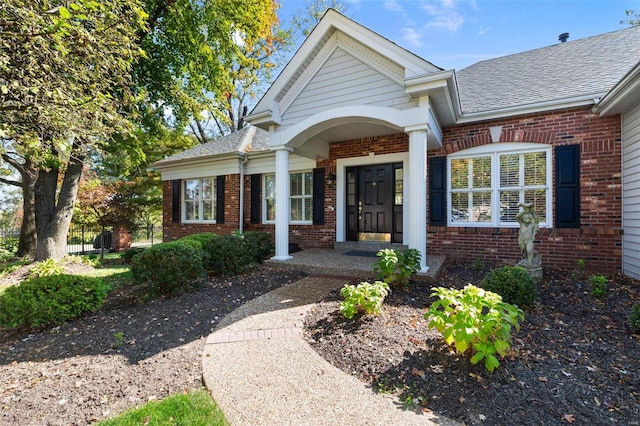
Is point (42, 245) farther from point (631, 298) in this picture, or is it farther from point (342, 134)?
point (631, 298)

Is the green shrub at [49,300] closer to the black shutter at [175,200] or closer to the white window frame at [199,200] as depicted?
the white window frame at [199,200]

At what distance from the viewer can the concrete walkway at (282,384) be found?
199 cm

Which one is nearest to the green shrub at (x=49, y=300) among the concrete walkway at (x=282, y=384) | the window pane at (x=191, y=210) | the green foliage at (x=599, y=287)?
the concrete walkway at (x=282, y=384)

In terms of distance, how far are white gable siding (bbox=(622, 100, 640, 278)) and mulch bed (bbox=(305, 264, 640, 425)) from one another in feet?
5.57

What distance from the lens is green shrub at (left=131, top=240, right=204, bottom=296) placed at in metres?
4.82

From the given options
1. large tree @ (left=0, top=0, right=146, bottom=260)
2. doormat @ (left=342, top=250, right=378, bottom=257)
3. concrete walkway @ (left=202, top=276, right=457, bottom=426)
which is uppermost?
large tree @ (left=0, top=0, right=146, bottom=260)

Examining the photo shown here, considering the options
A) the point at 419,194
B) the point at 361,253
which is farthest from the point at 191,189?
the point at 419,194

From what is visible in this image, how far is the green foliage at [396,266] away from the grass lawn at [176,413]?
2764 mm

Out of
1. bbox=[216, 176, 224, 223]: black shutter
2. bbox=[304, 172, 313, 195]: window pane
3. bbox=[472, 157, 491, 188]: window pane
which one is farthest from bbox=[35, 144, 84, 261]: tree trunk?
bbox=[472, 157, 491, 188]: window pane

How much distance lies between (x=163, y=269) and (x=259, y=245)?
2512 millimetres

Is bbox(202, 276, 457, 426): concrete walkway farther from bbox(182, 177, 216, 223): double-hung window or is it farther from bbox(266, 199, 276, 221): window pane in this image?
bbox(182, 177, 216, 223): double-hung window

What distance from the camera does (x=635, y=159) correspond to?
4918 mm

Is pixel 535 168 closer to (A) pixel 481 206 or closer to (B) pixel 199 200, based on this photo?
(A) pixel 481 206

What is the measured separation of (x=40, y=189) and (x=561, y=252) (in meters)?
12.7
